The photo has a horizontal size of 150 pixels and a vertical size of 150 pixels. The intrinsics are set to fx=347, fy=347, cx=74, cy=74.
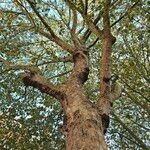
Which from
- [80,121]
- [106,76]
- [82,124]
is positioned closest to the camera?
[82,124]

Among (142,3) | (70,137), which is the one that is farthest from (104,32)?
(70,137)

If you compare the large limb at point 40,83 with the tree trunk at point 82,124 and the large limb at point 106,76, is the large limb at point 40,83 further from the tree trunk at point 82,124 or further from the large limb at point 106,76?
the large limb at point 106,76

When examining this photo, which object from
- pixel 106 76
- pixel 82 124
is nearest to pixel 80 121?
pixel 82 124

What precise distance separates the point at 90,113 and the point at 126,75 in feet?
33.0

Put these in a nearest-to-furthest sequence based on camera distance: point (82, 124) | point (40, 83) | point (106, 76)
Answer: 1. point (82, 124)
2. point (106, 76)
3. point (40, 83)

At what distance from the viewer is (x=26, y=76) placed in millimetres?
8688

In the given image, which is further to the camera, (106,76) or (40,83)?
(40,83)

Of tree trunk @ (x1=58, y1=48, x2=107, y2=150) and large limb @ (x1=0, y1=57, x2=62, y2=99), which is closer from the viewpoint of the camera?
tree trunk @ (x1=58, y1=48, x2=107, y2=150)

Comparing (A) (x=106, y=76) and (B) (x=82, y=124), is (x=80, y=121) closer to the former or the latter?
(B) (x=82, y=124)

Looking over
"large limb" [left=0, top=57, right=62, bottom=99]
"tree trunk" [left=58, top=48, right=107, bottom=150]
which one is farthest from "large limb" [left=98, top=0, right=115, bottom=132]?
"large limb" [left=0, top=57, right=62, bottom=99]

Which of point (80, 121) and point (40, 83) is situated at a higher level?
point (40, 83)

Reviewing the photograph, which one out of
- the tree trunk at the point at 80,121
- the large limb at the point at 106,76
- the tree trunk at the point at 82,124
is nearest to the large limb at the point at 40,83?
the tree trunk at the point at 80,121

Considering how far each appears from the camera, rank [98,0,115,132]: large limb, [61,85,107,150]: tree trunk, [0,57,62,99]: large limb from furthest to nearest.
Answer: [0,57,62,99]: large limb < [98,0,115,132]: large limb < [61,85,107,150]: tree trunk

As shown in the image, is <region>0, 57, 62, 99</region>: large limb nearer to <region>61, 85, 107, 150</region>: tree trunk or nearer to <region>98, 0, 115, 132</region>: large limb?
<region>61, 85, 107, 150</region>: tree trunk
